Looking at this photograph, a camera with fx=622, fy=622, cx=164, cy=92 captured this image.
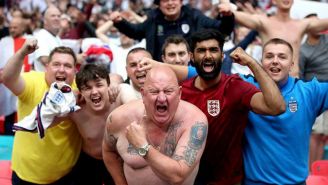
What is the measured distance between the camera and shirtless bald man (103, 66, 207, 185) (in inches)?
139

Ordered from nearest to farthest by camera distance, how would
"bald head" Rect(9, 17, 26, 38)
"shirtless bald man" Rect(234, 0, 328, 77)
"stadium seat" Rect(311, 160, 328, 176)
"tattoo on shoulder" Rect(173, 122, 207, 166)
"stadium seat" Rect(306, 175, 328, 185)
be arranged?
"tattoo on shoulder" Rect(173, 122, 207, 166), "stadium seat" Rect(306, 175, 328, 185), "stadium seat" Rect(311, 160, 328, 176), "shirtless bald man" Rect(234, 0, 328, 77), "bald head" Rect(9, 17, 26, 38)

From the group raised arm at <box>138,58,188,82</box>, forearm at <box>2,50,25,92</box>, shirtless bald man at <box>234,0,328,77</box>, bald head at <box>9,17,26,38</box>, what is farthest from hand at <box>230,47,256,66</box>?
bald head at <box>9,17,26,38</box>

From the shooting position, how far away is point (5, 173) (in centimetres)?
602

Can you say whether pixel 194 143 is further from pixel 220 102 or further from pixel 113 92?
pixel 113 92

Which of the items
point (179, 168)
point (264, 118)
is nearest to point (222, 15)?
point (264, 118)

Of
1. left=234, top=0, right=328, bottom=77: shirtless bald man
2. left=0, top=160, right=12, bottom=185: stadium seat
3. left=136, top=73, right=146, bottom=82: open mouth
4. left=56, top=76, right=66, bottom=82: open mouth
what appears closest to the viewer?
left=56, top=76, right=66, bottom=82: open mouth

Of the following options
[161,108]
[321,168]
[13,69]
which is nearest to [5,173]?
[13,69]

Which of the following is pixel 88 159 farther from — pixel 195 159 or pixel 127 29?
→ pixel 127 29

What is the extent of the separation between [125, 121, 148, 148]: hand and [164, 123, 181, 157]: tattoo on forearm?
287mm

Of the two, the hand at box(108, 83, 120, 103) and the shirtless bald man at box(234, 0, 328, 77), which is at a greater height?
the shirtless bald man at box(234, 0, 328, 77)

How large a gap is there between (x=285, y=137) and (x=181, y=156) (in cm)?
97

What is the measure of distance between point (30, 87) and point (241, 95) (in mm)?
1704

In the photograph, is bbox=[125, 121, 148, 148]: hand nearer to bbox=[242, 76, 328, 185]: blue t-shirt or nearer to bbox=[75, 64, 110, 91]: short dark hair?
bbox=[242, 76, 328, 185]: blue t-shirt

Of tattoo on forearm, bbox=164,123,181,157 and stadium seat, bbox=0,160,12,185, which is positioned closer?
tattoo on forearm, bbox=164,123,181,157
